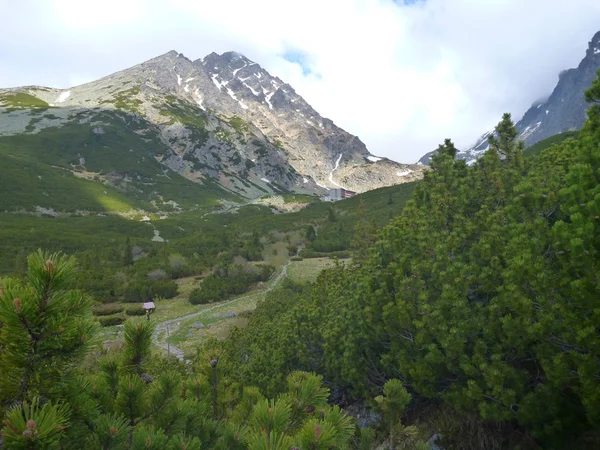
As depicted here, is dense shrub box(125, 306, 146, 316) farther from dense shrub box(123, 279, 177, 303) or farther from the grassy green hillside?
the grassy green hillside

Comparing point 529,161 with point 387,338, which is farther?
point 529,161

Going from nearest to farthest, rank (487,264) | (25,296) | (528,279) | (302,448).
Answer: (25,296) < (302,448) < (528,279) < (487,264)

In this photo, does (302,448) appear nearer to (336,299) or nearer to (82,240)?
(336,299)

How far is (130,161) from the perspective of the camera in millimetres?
148500

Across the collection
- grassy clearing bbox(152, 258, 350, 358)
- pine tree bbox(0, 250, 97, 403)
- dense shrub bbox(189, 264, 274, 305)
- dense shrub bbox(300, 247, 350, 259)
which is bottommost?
grassy clearing bbox(152, 258, 350, 358)

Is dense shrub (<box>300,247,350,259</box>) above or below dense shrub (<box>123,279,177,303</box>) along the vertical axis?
above

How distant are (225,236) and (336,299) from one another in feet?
150

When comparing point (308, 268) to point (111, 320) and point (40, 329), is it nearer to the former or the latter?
point (111, 320)

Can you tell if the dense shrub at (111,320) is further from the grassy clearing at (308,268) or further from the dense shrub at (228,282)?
the grassy clearing at (308,268)

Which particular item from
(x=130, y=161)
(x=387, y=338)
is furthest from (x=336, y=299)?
(x=130, y=161)

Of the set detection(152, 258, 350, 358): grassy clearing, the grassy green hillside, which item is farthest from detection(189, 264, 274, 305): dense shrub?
the grassy green hillside

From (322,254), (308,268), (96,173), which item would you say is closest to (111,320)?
(308,268)

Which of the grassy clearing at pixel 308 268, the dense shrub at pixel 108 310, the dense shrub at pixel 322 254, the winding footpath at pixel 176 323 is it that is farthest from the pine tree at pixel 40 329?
the dense shrub at pixel 322 254

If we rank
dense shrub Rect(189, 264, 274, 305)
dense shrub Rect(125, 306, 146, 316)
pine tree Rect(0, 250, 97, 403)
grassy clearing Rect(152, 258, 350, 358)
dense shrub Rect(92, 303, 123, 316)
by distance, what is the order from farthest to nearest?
1. dense shrub Rect(189, 264, 274, 305)
2. dense shrub Rect(125, 306, 146, 316)
3. dense shrub Rect(92, 303, 123, 316)
4. grassy clearing Rect(152, 258, 350, 358)
5. pine tree Rect(0, 250, 97, 403)
